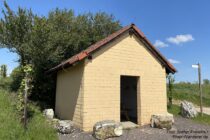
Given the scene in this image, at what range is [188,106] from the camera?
13.1 meters

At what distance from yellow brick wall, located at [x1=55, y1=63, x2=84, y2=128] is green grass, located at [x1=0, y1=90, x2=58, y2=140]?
126cm

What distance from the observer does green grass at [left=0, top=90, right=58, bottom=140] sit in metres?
7.14

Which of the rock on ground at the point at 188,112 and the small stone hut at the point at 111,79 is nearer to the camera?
the small stone hut at the point at 111,79

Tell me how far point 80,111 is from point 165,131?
3.92 meters

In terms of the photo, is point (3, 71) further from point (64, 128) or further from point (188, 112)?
point (188, 112)

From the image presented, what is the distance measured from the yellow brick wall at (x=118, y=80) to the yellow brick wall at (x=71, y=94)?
39 cm

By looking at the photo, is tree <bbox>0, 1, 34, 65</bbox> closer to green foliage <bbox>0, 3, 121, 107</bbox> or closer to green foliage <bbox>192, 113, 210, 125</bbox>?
green foliage <bbox>0, 3, 121, 107</bbox>

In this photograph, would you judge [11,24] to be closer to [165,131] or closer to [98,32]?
[98,32]

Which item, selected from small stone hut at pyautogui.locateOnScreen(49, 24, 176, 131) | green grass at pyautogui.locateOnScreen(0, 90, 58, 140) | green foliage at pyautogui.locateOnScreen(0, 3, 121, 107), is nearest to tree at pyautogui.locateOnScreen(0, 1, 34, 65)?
green foliage at pyautogui.locateOnScreen(0, 3, 121, 107)

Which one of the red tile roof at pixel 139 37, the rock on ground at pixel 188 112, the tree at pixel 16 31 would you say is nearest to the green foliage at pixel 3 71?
the tree at pixel 16 31

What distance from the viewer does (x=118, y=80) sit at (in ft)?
31.7

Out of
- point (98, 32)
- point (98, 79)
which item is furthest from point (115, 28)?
point (98, 79)

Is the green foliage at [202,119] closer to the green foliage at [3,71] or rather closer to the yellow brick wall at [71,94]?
the yellow brick wall at [71,94]

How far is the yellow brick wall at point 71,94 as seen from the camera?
8953 mm
